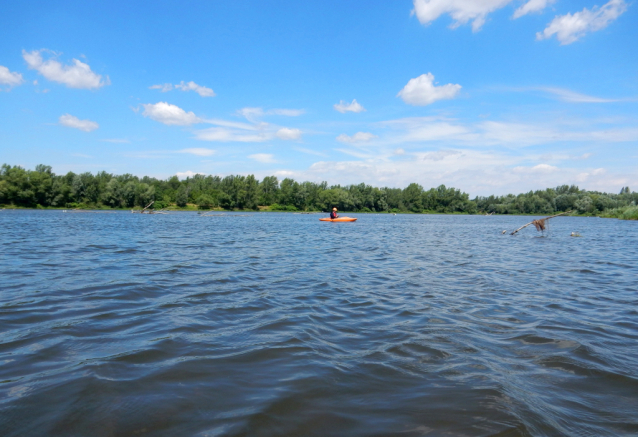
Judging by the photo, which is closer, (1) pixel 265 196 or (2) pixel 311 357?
(2) pixel 311 357

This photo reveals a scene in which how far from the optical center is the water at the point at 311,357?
3.33m

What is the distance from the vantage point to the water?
3334mm

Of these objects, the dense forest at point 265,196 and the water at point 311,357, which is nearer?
the water at point 311,357

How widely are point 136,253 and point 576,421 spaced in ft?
48.3

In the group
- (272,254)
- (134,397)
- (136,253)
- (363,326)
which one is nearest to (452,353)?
(363,326)

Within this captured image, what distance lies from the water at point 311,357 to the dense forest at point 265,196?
8130 centimetres

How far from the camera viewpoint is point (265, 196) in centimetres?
13625

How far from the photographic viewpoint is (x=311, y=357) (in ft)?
15.6

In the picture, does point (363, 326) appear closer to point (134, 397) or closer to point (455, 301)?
point (455, 301)

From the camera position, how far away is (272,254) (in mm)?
15883

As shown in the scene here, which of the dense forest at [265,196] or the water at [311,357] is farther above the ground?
the dense forest at [265,196]

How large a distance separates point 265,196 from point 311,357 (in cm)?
13315

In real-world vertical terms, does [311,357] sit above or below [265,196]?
below

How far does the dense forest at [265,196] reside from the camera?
92.9 m
